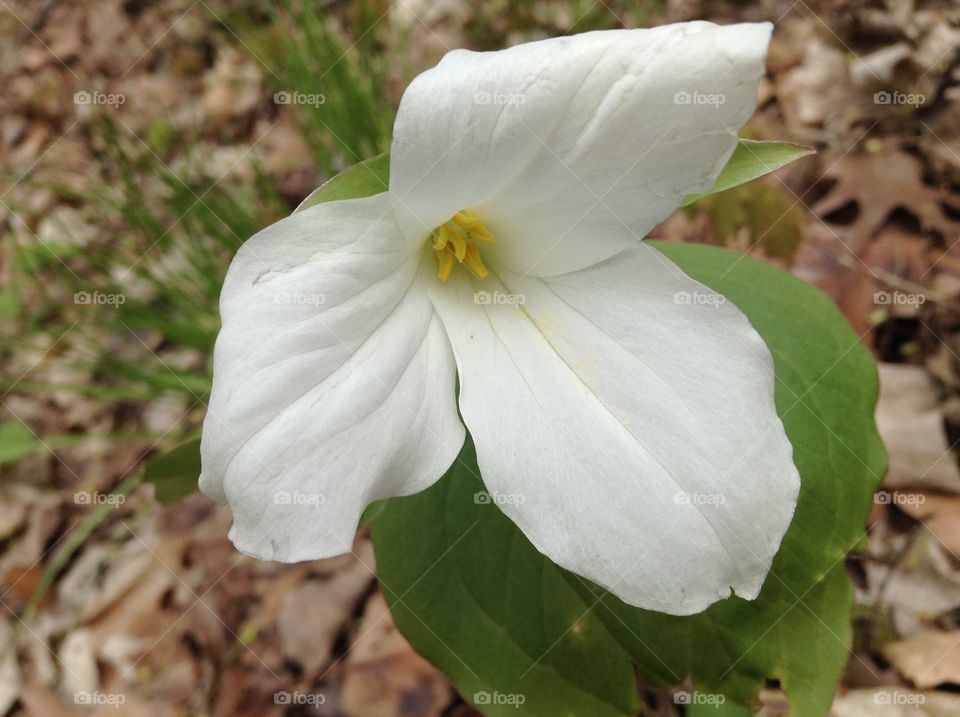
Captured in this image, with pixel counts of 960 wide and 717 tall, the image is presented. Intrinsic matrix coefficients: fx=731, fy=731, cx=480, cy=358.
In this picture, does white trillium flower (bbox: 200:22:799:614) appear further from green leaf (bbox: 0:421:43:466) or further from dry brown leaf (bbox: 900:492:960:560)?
green leaf (bbox: 0:421:43:466)

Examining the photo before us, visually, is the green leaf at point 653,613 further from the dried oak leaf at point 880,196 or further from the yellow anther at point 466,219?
the dried oak leaf at point 880,196

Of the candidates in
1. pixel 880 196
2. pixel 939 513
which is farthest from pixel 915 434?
pixel 880 196

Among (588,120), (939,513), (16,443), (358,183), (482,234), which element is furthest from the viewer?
(16,443)

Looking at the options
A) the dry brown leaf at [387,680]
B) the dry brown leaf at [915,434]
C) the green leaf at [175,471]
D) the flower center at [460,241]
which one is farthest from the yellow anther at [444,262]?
the dry brown leaf at [915,434]

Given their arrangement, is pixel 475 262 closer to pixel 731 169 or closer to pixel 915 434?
pixel 731 169

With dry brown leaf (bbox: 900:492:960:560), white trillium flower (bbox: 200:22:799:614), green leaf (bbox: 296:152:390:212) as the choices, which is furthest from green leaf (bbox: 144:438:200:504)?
dry brown leaf (bbox: 900:492:960:560)

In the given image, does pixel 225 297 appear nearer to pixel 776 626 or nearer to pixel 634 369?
pixel 634 369

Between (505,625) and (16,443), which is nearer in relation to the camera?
(505,625)
